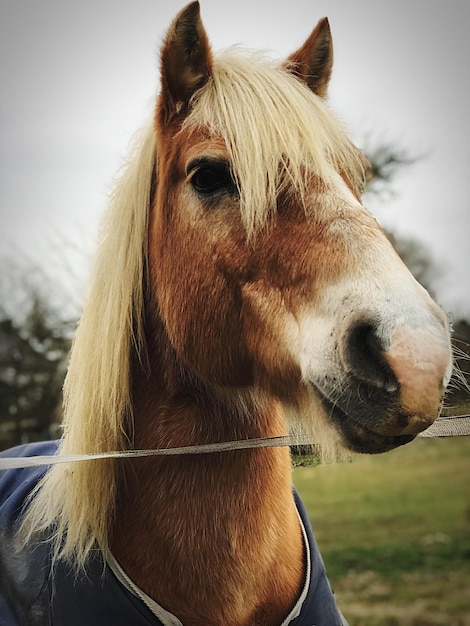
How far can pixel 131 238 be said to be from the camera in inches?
68.3

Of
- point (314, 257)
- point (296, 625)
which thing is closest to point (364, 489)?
point (296, 625)

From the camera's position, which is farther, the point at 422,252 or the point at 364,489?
the point at 364,489

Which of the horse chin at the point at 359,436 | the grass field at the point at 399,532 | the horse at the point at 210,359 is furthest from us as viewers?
the grass field at the point at 399,532

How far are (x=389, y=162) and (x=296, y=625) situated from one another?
5.60 metres

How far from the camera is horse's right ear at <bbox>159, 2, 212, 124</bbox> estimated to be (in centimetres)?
153

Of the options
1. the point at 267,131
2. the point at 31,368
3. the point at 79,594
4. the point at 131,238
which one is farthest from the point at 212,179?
the point at 31,368

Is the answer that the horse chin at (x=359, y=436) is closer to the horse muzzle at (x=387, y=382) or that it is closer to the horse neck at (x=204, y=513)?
the horse muzzle at (x=387, y=382)

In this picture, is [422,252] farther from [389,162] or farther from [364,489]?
[364,489]

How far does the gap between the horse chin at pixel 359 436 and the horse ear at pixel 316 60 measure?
1.06 meters

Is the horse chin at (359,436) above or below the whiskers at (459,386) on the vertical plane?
above

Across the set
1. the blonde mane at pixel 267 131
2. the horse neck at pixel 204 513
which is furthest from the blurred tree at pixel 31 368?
the blonde mane at pixel 267 131

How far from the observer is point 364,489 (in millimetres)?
8594

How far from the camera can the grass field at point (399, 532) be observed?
16.7ft

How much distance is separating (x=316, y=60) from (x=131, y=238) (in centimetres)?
82
